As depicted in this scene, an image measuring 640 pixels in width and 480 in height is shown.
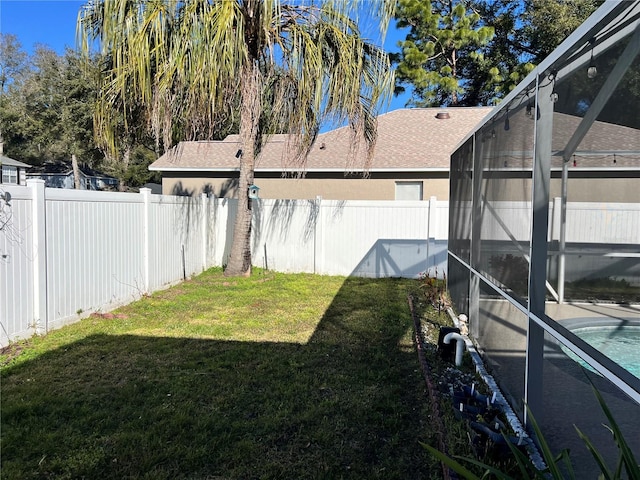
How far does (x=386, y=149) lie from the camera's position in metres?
12.4

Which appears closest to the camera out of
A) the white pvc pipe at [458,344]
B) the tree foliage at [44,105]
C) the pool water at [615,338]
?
the pool water at [615,338]

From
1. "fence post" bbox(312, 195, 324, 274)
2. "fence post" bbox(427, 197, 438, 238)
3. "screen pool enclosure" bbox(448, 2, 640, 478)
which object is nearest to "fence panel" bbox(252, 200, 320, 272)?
"fence post" bbox(312, 195, 324, 274)

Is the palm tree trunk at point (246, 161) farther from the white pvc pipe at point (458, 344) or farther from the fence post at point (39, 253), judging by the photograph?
the white pvc pipe at point (458, 344)

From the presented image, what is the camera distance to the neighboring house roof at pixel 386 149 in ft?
38.3

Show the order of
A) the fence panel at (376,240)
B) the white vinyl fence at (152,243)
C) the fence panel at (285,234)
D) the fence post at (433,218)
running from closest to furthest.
Answer: 1. the white vinyl fence at (152,243)
2. the fence post at (433,218)
3. the fence panel at (376,240)
4. the fence panel at (285,234)

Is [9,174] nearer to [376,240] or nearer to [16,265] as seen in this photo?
[376,240]

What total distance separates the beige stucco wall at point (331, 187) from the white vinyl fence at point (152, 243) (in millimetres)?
2179

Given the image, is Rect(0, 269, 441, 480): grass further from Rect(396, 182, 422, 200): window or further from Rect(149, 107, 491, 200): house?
Rect(396, 182, 422, 200): window

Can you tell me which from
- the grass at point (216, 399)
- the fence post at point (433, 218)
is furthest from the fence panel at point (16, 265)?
the fence post at point (433, 218)

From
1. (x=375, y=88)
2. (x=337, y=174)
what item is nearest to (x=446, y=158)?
(x=337, y=174)

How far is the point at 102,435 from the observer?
112 inches

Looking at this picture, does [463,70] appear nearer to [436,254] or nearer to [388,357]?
[436,254]

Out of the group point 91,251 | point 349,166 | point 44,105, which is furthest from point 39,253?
point 44,105

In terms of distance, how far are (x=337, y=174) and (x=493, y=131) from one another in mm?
8231
